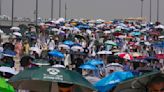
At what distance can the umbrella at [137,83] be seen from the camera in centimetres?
627

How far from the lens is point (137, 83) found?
634 cm

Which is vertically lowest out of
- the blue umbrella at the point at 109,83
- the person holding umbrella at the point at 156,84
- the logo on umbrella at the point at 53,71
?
the blue umbrella at the point at 109,83

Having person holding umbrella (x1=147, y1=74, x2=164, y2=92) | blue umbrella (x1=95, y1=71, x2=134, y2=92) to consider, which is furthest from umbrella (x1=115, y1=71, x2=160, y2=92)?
blue umbrella (x1=95, y1=71, x2=134, y2=92)

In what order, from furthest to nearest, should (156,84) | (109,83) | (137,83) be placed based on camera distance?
(109,83) → (137,83) → (156,84)

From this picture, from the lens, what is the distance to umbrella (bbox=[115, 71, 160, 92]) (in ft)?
20.6

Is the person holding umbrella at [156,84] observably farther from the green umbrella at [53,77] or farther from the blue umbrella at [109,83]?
the blue umbrella at [109,83]

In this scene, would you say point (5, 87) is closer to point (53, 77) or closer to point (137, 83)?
point (53, 77)

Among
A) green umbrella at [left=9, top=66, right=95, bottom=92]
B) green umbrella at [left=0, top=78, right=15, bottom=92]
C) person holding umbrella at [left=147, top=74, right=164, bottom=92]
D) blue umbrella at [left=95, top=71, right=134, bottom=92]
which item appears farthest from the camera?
blue umbrella at [left=95, top=71, right=134, bottom=92]

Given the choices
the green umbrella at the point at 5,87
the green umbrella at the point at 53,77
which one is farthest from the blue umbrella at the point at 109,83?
the green umbrella at the point at 5,87

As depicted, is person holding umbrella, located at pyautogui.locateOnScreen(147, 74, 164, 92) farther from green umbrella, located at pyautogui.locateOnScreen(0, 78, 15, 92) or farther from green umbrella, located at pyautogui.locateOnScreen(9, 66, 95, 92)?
green umbrella, located at pyautogui.locateOnScreen(0, 78, 15, 92)

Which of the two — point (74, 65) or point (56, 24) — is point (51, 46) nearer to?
point (74, 65)

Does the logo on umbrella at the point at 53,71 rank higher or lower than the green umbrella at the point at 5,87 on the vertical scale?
higher

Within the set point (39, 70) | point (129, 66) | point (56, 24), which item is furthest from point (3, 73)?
point (56, 24)

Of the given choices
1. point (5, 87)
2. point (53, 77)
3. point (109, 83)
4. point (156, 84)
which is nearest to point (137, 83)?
point (156, 84)
